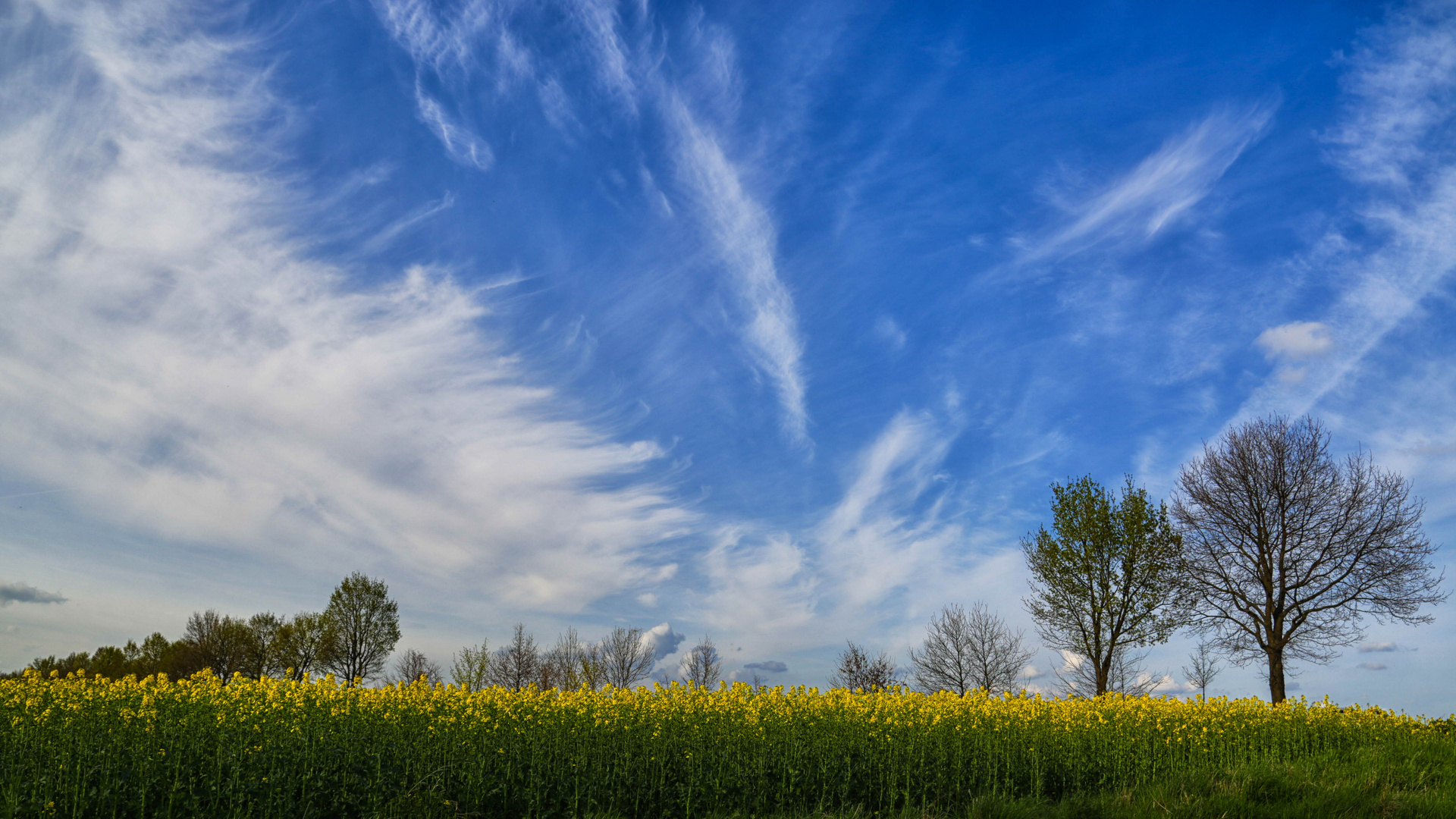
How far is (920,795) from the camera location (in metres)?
8.44

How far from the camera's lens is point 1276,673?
69.8 feet

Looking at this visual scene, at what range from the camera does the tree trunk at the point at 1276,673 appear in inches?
832

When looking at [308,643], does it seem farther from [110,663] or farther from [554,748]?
[554,748]

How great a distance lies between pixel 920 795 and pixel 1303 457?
19918 millimetres

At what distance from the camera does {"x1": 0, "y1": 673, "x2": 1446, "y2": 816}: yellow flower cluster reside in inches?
246

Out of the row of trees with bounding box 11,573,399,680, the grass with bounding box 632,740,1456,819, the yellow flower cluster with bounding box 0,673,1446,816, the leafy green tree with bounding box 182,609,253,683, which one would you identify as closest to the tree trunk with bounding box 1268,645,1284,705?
the yellow flower cluster with bounding box 0,673,1446,816

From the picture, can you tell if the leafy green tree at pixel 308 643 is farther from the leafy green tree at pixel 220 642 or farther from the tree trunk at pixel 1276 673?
the tree trunk at pixel 1276 673

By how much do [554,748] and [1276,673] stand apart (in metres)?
22.3

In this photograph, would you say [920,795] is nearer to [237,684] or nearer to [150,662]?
[237,684]

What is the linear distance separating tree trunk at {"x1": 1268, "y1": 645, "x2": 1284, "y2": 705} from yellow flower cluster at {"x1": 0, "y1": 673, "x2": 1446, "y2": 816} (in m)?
10.5

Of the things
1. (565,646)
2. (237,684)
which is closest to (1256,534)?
(237,684)

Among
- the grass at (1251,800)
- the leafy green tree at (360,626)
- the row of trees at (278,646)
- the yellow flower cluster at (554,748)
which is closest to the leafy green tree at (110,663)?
the row of trees at (278,646)

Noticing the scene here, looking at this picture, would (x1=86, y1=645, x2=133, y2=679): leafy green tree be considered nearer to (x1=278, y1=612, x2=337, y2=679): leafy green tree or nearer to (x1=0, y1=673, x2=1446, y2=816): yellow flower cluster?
(x1=278, y1=612, x2=337, y2=679): leafy green tree

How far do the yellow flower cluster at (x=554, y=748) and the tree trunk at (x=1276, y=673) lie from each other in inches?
414
